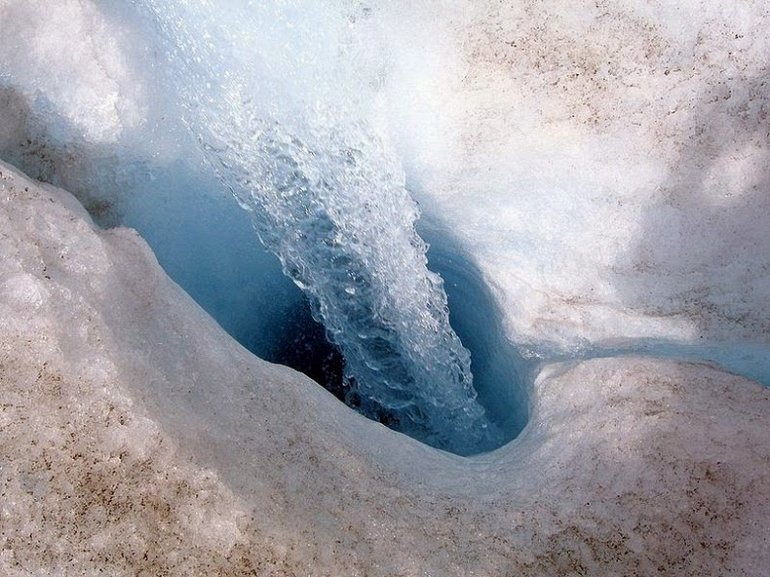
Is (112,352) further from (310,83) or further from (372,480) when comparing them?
(310,83)

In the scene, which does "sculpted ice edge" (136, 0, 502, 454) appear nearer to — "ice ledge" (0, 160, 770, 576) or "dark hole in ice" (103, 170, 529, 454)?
"dark hole in ice" (103, 170, 529, 454)

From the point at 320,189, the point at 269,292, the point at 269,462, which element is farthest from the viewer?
the point at 269,292

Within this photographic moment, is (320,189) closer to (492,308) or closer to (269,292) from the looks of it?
(269,292)

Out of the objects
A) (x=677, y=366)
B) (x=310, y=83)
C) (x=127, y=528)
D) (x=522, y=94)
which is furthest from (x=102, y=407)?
(x=677, y=366)

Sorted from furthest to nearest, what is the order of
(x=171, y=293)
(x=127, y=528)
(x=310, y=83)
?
(x=310, y=83) < (x=171, y=293) < (x=127, y=528)

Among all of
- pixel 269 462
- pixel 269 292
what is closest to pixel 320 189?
pixel 269 292

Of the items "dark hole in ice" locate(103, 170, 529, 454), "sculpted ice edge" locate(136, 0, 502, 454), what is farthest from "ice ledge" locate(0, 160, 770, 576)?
"sculpted ice edge" locate(136, 0, 502, 454)
